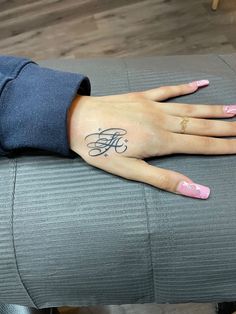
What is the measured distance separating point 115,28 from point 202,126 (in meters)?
1.22

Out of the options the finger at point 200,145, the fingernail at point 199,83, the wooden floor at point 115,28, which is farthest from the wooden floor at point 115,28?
the finger at point 200,145

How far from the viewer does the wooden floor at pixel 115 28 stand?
1665 millimetres

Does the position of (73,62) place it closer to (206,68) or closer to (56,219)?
(206,68)

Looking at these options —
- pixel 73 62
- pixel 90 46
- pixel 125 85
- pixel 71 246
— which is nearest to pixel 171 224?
pixel 71 246

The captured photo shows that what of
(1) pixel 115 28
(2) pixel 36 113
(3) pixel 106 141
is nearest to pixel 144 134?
(3) pixel 106 141

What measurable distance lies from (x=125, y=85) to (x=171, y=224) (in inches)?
10.8

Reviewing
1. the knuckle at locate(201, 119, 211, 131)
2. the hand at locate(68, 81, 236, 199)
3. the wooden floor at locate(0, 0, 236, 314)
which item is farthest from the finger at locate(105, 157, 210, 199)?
the wooden floor at locate(0, 0, 236, 314)

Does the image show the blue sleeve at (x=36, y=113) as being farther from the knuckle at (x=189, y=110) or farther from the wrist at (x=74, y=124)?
the knuckle at (x=189, y=110)

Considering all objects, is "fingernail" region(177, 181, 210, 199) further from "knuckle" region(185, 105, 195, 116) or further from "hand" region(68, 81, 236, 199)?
"knuckle" region(185, 105, 195, 116)

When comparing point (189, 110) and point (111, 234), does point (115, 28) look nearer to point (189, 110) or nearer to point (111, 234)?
point (189, 110)

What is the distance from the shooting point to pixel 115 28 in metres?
1.75

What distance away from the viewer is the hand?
0.58 m

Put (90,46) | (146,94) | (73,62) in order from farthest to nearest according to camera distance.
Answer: (90,46)
(73,62)
(146,94)

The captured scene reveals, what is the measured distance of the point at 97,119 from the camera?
2.04 ft
